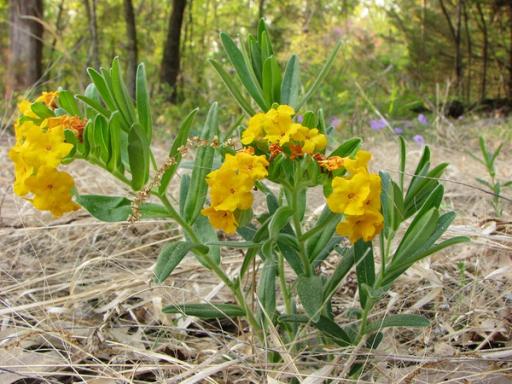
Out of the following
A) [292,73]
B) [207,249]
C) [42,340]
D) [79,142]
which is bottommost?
[42,340]

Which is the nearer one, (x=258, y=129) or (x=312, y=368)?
(x=258, y=129)

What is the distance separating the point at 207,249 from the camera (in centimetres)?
100

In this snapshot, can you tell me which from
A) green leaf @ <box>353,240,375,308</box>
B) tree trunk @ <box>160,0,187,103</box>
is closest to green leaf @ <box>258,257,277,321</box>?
green leaf @ <box>353,240,375,308</box>

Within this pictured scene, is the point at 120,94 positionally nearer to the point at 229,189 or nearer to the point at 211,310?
A: the point at 229,189

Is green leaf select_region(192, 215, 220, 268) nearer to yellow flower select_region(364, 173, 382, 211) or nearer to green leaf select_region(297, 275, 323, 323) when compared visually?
green leaf select_region(297, 275, 323, 323)

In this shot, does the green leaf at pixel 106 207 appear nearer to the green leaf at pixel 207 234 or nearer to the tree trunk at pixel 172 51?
the green leaf at pixel 207 234

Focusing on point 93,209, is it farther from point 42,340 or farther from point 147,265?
point 147,265

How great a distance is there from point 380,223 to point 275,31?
8510 millimetres

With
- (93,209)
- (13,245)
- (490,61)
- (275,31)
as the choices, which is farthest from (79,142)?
(490,61)

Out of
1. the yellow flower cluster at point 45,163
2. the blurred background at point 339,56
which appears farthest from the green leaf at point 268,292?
the blurred background at point 339,56

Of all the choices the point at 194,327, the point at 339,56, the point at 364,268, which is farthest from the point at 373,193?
the point at 339,56

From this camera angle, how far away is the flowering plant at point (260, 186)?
853 mm

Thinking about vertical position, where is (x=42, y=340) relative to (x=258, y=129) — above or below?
below

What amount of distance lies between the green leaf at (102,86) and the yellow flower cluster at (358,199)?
0.44 m
